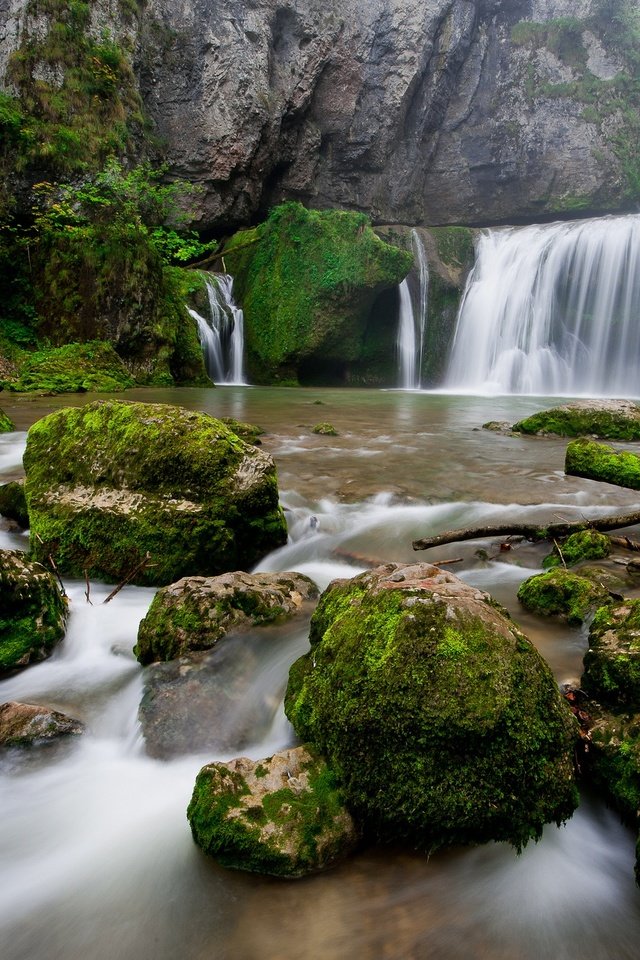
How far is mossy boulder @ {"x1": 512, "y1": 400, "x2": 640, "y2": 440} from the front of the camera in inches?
333

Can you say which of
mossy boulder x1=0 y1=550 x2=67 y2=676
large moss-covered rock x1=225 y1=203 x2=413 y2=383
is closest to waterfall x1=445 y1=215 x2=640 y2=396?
large moss-covered rock x1=225 y1=203 x2=413 y2=383

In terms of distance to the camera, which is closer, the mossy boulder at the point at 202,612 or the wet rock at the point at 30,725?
the wet rock at the point at 30,725

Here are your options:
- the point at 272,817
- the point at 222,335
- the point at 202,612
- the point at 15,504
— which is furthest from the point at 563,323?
the point at 272,817

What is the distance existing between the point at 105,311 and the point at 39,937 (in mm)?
14480

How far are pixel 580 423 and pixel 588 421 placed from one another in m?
0.12

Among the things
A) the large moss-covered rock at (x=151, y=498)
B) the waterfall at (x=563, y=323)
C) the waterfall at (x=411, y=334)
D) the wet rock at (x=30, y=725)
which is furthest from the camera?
the waterfall at (x=411, y=334)

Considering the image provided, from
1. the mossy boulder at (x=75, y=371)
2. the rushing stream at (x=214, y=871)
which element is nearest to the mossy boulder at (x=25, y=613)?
the rushing stream at (x=214, y=871)

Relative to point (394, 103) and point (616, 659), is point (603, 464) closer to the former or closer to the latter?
point (616, 659)

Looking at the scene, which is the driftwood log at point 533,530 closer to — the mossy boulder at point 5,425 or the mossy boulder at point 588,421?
the mossy boulder at point 588,421

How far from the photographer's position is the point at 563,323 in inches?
902

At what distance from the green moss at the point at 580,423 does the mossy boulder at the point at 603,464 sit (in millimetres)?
2954

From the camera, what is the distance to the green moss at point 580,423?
848 cm

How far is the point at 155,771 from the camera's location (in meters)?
2.21

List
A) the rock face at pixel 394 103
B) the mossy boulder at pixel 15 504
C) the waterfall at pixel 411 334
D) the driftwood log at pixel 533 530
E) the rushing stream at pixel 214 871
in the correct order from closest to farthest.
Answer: the rushing stream at pixel 214 871 < the driftwood log at pixel 533 530 < the mossy boulder at pixel 15 504 < the rock face at pixel 394 103 < the waterfall at pixel 411 334
